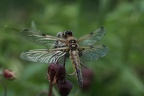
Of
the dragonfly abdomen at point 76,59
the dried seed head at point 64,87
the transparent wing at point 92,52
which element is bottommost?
the dried seed head at point 64,87

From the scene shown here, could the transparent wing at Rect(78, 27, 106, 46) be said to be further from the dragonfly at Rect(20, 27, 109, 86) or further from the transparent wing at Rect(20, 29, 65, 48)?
the transparent wing at Rect(20, 29, 65, 48)

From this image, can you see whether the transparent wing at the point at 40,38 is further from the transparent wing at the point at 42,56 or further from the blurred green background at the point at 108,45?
the blurred green background at the point at 108,45

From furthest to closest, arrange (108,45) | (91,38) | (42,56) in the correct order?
(108,45)
(91,38)
(42,56)

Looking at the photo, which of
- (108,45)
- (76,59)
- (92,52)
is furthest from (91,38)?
(108,45)

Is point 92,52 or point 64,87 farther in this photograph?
point 92,52

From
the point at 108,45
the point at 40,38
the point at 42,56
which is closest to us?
the point at 42,56

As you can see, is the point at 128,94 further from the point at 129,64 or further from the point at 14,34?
the point at 14,34

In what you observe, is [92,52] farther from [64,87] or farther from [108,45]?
[108,45]

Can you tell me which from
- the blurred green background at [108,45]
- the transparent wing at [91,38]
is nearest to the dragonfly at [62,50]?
the transparent wing at [91,38]
